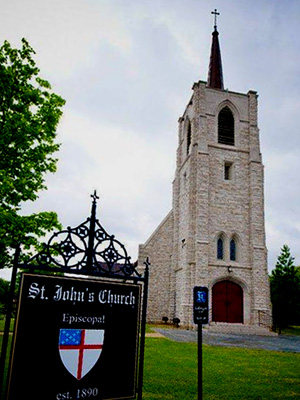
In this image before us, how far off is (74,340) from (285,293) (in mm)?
29569

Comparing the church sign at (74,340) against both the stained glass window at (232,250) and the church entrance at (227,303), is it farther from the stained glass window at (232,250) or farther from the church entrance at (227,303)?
the stained glass window at (232,250)

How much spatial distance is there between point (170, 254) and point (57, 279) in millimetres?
27214

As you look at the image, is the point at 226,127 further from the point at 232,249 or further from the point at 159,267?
the point at 159,267

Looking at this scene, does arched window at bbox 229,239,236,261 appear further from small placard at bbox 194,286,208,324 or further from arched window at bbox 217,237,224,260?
small placard at bbox 194,286,208,324

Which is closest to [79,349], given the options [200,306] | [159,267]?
[200,306]

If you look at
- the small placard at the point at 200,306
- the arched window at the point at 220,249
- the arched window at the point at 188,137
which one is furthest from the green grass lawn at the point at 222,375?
the arched window at the point at 188,137

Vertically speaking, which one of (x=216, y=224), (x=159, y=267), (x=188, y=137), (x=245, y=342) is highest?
(x=188, y=137)

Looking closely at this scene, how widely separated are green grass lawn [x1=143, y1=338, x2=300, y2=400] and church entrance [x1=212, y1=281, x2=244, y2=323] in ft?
43.3

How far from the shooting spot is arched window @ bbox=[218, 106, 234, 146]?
29.6 m

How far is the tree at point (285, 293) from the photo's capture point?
1137 inches

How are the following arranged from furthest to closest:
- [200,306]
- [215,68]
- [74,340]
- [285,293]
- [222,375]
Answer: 1. [215,68]
2. [285,293]
3. [222,375]
4. [200,306]
5. [74,340]

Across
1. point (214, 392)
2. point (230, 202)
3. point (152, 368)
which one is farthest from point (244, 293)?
point (214, 392)

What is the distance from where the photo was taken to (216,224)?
88.2 ft

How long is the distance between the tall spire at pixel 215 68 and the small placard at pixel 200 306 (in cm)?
3123
